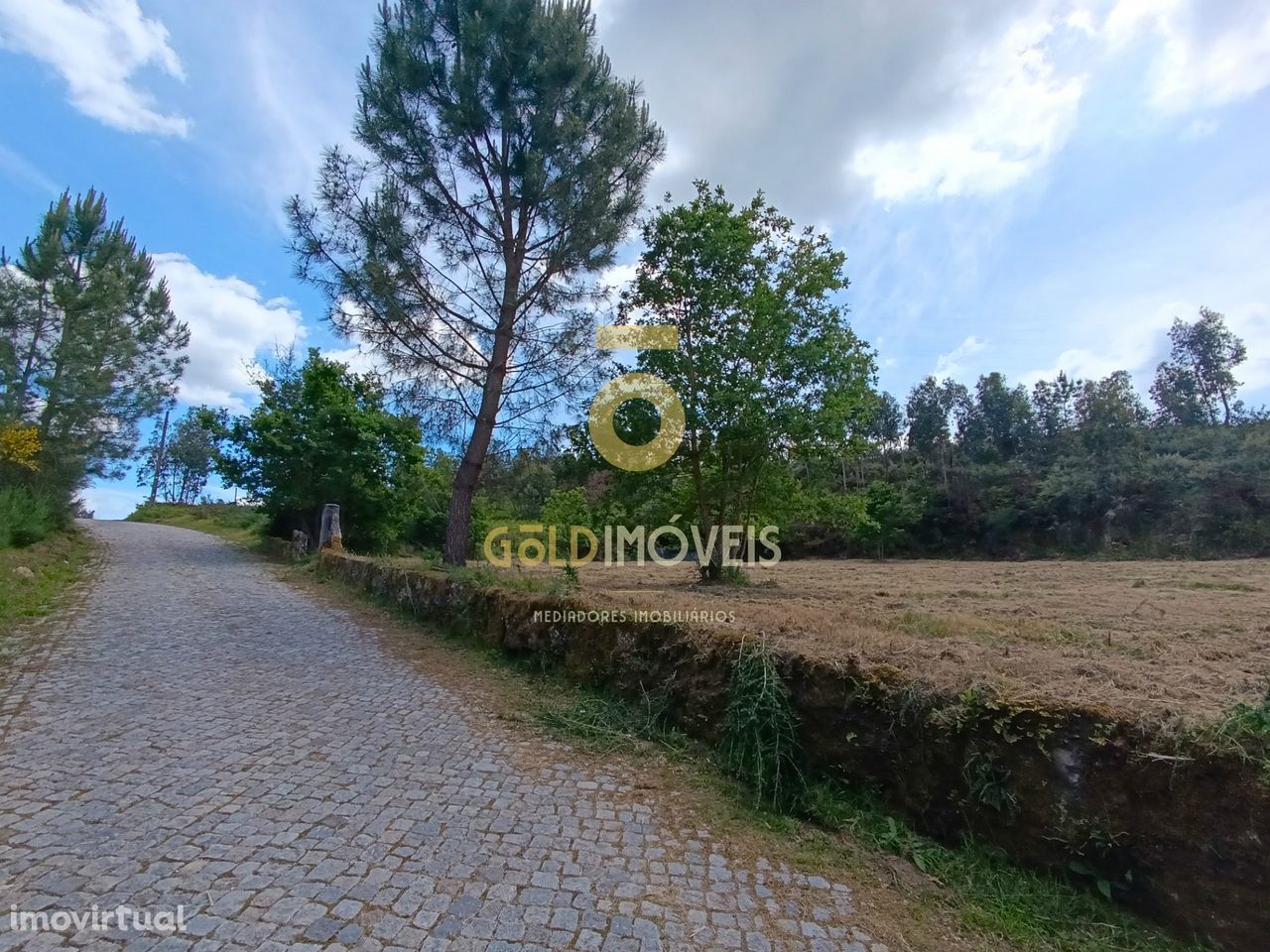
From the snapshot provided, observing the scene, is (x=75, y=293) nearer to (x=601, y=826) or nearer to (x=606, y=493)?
(x=606, y=493)

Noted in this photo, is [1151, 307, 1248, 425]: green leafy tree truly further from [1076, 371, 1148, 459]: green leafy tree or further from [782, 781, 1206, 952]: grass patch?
[782, 781, 1206, 952]: grass patch

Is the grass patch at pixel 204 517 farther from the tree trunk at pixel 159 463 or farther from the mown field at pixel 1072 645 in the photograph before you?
the mown field at pixel 1072 645

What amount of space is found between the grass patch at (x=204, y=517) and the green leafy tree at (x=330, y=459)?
10.0 meters

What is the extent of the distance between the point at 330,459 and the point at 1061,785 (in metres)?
16.6

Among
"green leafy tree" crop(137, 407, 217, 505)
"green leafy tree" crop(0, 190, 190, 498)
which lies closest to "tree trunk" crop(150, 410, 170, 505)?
"green leafy tree" crop(137, 407, 217, 505)

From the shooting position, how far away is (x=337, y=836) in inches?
107

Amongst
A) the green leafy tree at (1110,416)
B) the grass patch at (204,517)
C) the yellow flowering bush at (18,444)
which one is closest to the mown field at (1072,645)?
the yellow flowering bush at (18,444)

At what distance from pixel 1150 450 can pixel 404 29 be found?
128ft

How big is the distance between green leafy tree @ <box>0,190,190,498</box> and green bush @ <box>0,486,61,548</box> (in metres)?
1.75

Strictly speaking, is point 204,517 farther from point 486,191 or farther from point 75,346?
point 486,191

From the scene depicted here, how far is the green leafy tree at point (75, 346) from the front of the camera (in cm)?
1445

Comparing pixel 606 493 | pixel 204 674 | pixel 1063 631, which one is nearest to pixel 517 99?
pixel 606 493

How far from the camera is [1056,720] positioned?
2.31 metres

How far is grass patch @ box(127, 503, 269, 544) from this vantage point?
1088 inches
